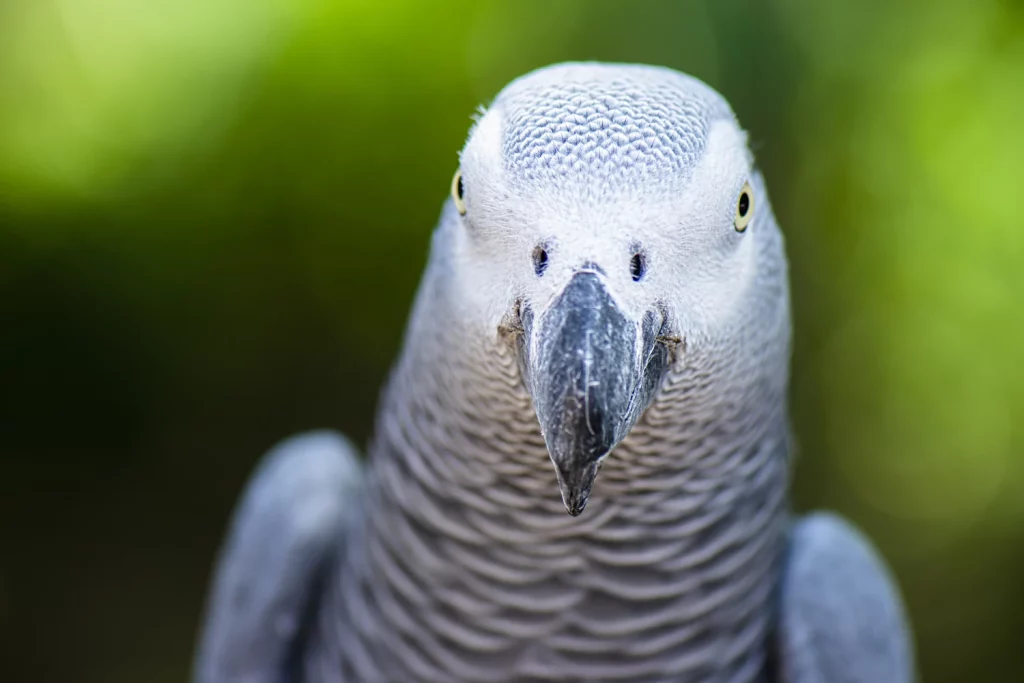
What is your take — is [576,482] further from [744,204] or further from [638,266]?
[744,204]

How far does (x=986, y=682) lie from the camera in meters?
2.34

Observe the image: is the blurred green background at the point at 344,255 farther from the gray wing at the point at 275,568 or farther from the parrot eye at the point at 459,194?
the parrot eye at the point at 459,194

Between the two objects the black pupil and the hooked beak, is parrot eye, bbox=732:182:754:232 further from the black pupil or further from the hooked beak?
the hooked beak

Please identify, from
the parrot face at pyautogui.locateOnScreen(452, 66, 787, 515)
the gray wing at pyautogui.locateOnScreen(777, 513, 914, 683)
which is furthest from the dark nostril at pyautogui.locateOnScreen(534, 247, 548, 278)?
the gray wing at pyautogui.locateOnScreen(777, 513, 914, 683)

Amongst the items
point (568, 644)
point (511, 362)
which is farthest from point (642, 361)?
point (568, 644)

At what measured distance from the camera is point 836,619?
98 centimetres

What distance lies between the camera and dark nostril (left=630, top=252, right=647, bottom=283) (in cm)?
66

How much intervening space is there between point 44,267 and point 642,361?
2000mm

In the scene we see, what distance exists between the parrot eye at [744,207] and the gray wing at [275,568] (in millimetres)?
728

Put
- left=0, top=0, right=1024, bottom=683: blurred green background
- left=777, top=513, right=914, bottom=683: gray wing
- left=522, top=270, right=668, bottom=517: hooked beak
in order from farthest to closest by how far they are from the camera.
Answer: left=0, top=0, right=1024, bottom=683: blurred green background < left=777, top=513, right=914, bottom=683: gray wing < left=522, top=270, right=668, bottom=517: hooked beak

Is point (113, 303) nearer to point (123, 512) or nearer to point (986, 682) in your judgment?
point (123, 512)

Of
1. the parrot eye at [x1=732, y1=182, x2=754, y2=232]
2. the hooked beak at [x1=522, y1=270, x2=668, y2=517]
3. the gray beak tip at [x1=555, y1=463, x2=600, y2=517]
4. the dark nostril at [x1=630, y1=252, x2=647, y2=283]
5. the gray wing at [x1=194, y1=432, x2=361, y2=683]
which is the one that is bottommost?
the gray wing at [x1=194, y1=432, x2=361, y2=683]

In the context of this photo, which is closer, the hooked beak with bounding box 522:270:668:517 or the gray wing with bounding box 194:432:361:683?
the hooked beak with bounding box 522:270:668:517

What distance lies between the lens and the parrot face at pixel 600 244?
628 mm
